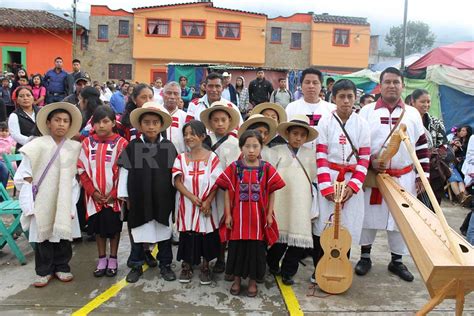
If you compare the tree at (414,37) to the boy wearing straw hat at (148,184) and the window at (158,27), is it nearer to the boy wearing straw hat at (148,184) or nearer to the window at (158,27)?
the window at (158,27)

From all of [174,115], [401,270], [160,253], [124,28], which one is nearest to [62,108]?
[174,115]

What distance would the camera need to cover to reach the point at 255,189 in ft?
12.0

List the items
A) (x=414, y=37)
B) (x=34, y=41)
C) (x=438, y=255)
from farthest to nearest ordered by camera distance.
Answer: (x=414, y=37)
(x=34, y=41)
(x=438, y=255)

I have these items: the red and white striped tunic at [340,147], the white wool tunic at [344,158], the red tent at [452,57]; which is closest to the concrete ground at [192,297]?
the white wool tunic at [344,158]

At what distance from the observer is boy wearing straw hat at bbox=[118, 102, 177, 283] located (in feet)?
12.8

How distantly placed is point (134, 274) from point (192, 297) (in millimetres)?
673

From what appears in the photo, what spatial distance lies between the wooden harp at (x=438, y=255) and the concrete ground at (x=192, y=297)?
42.2 inches

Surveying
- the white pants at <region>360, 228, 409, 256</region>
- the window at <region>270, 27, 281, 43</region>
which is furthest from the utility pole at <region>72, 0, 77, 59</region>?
the white pants at <region>360, 228, 409, 256</region>

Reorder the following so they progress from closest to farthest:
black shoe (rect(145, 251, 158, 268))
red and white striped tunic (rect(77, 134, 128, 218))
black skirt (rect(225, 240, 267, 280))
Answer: black skirt (rect(225, 240, 267, 280))
red and white striped tunic (rect(77, 134, 128, 218))
black shoe (rect(145, 251, 158, 268))

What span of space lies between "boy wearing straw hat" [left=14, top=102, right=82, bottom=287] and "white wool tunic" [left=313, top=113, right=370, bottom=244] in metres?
2.32

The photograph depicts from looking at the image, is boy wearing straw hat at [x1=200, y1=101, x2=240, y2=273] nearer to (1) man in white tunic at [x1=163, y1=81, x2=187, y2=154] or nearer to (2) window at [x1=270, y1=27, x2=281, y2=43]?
(1) man in white tunic at [x1=163, y1=81, x2=187, y2=154]

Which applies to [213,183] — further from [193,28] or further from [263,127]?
[193,28]

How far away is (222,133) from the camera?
431 cm

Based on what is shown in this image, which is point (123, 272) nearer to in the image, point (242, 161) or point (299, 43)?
point (242, 161)
